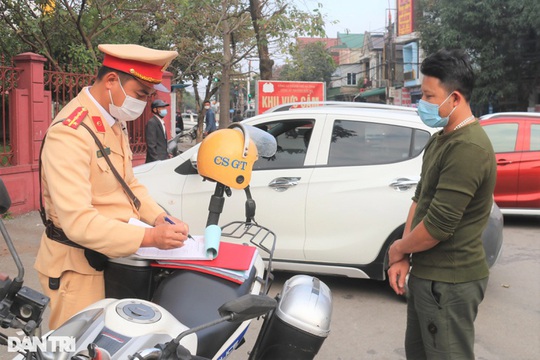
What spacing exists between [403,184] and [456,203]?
2.54 metres

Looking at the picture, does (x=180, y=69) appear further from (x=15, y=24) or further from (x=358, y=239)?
(x=358, y=239)

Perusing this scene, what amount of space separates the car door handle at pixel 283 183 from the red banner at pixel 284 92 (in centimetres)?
709

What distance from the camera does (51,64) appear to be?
37.1 ft

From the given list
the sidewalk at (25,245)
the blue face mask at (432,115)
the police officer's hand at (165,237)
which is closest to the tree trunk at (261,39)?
the sidewalk at (25,245)

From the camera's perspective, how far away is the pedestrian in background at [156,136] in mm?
8016

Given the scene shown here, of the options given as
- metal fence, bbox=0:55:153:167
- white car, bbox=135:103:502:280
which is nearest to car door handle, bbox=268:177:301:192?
white car, bbox=135:103:502:280

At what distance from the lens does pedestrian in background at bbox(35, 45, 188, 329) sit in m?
1.95

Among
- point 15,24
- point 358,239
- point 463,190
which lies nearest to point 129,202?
point 463,190

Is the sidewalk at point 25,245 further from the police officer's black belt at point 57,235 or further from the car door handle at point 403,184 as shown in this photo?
the car door handle at point 403,184

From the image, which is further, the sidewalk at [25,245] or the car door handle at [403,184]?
the sidewalk at [25,245]

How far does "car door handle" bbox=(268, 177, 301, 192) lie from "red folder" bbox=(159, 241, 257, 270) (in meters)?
2.70

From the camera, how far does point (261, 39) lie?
1091 cm

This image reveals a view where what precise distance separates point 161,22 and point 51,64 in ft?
14.7

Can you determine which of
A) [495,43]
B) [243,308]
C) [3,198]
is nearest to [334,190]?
[243,308]
